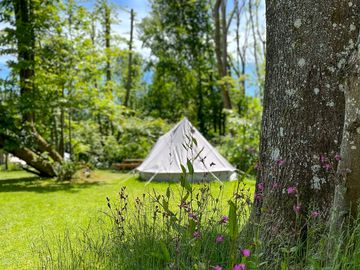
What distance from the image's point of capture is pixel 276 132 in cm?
306

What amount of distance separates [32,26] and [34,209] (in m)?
5.33

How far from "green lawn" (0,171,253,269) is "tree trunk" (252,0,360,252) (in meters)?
1.14

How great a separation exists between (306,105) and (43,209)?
5.45m

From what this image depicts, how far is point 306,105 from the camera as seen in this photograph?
2945mm

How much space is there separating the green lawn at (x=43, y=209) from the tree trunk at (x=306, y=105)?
1140 millimetres

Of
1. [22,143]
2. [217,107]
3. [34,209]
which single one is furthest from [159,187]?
[217,107]

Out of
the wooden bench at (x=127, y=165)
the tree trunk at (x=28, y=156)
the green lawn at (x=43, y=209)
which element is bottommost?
the green lawn at (x=43, y=209)

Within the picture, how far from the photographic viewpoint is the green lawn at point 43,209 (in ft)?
14.8

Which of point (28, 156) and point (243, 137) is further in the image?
point (243, 137)

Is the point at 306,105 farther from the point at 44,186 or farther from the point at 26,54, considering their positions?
the point at 26,54

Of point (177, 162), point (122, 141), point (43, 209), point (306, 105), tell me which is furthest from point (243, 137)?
point (306, 105)

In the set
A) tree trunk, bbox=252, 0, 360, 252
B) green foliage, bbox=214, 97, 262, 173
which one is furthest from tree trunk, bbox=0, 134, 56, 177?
tree trunk, bbox=252, 0, 360, 252

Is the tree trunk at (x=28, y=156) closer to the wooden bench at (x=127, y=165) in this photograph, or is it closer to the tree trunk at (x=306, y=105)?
the wooden bench at (x=127, y=165)

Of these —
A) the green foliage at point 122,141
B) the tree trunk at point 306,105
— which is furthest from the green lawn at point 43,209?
the green foliage at point 122,141
